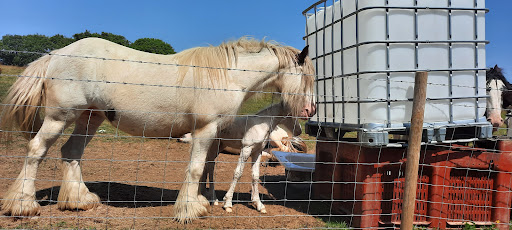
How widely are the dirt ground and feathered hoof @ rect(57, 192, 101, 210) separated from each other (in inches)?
2.6

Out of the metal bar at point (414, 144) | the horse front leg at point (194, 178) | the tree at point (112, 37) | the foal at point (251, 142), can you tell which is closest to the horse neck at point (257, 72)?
the foal at point (251, 142)

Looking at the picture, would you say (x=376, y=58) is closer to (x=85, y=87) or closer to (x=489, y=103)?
(x=489, y=103)

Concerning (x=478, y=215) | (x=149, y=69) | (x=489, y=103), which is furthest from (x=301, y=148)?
(x=149, y=69)

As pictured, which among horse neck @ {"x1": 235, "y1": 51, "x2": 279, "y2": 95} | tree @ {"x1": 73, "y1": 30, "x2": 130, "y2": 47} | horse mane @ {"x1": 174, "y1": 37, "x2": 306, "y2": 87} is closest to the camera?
horse mane @ {"x1": 174, "y1": 37, "x2": 306, "y2": 87}

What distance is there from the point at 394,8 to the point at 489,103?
2706mm

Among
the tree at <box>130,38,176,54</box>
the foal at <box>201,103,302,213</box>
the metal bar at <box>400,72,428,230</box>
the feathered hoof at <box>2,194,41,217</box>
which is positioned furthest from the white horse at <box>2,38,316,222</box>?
the tree at <box>130,38,176,54</box>

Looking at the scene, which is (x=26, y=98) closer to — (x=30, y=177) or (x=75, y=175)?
(x=30, y=177)

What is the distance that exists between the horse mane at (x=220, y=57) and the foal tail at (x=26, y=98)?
1453 mm

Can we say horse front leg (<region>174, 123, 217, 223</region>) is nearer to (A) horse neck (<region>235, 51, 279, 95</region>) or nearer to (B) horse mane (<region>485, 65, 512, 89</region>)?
(A) horse neck (<region>235, 51, 279, 95</region>)

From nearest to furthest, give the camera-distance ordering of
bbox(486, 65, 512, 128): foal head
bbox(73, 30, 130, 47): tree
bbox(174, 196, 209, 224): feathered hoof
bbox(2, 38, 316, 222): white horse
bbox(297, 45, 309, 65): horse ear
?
bbox(2, 38, 316, 222): white horse, bbox(174, 196, 209, 224): feathered hoof, bbox(297, 45, 309, 65): horse ear, bbox(486, 65, 512, 128): foal head, bbox(73, 30, 130, 47): tree

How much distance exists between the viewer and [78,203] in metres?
3.98

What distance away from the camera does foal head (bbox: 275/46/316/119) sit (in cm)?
445

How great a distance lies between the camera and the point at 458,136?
13.0 feet

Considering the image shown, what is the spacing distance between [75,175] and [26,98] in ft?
3.42
